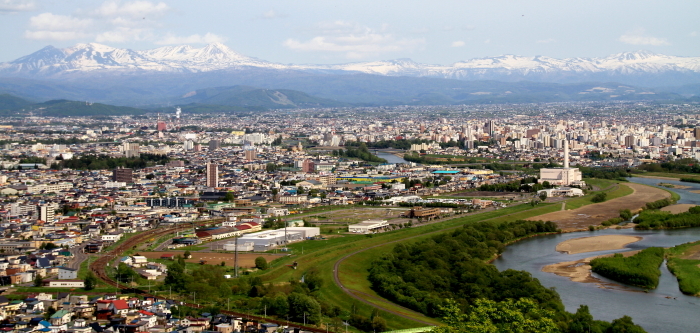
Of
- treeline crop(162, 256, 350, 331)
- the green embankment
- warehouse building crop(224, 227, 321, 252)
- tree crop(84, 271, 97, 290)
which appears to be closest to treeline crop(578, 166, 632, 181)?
the green embankment

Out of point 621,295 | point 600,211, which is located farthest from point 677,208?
point 621,295

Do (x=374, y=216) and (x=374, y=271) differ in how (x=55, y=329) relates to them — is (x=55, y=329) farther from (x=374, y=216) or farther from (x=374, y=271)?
(x=374, y=216)

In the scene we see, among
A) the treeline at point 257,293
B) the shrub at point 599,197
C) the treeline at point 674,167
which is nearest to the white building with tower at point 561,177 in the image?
the shrub at point 599,197

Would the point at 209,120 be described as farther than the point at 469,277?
Yes

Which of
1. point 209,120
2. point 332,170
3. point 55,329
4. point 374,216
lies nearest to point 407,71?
point 209,120

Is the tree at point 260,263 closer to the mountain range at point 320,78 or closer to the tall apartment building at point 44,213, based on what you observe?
the tall apartment building at point 44,213

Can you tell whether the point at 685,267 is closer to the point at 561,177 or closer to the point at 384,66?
the point at 561,177
